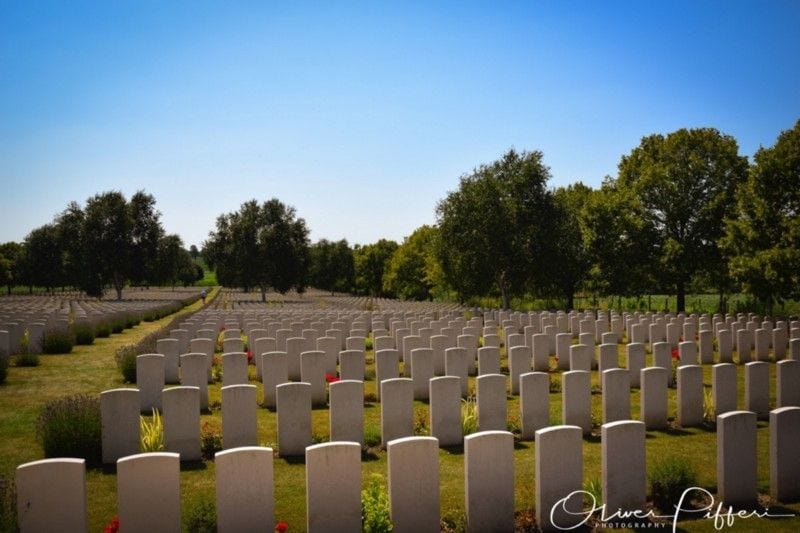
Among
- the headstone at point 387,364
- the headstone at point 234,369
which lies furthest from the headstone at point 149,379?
the headstone at point 387,364

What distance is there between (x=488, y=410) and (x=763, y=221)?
2177 cm

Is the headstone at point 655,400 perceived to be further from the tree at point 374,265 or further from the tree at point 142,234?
the tree at point 374,265

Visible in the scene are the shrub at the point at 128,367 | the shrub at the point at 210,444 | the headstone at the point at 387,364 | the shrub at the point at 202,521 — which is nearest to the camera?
the shrub at the point at 202,521

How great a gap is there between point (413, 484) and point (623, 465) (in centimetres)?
221

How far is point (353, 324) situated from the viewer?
21141 mm

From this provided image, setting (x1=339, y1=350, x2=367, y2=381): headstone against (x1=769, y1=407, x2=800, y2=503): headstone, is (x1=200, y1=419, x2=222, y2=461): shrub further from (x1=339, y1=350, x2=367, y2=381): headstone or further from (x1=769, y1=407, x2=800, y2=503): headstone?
(x1=769, y1=407, x2=800, y2=503): headstone

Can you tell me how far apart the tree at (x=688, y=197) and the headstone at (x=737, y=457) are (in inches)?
1173

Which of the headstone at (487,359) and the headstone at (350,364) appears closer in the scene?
the headstone at (350,364)

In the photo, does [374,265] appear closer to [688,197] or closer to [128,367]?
[688,197]

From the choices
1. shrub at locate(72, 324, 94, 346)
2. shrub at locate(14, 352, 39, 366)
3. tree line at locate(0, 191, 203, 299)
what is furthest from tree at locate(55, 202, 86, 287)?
shrub at locate(14, 352, 39, 366)

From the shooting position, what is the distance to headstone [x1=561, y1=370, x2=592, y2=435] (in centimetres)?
919

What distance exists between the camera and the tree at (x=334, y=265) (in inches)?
4090

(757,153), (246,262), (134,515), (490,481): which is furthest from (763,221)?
(246,262)

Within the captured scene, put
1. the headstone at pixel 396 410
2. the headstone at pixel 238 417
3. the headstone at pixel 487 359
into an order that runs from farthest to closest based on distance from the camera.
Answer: the headstone at pixel 487 359
the headstone at pixel 396 410
the headstone at pixel 238 417
